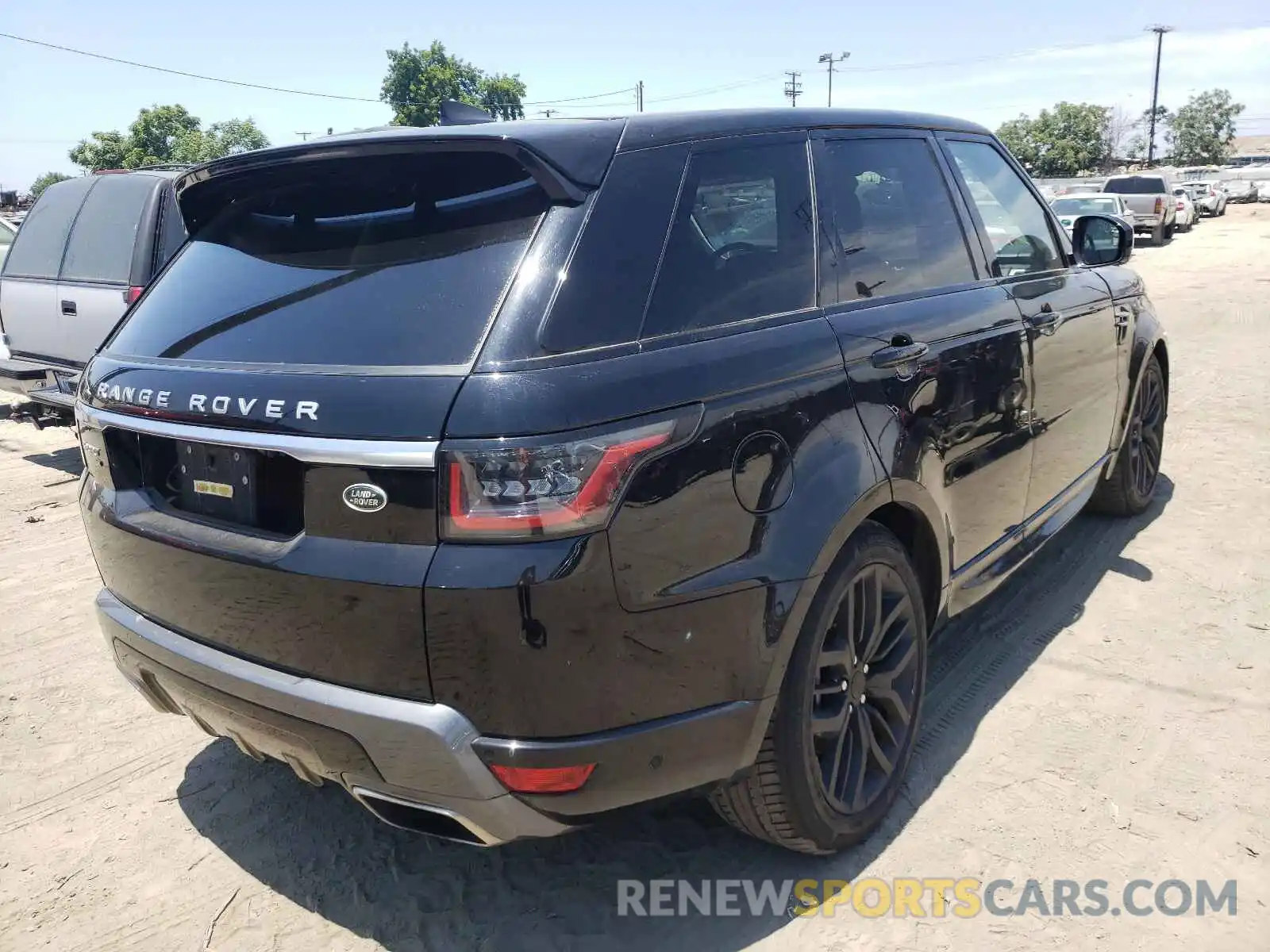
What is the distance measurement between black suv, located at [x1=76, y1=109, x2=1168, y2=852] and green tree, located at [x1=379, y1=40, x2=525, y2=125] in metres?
75.3

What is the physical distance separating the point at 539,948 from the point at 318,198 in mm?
1927

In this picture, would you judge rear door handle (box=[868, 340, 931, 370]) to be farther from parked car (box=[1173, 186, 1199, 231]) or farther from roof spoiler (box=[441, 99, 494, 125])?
parked car (box=[1173, 186, 1199, 231])

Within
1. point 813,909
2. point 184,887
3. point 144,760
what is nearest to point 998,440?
point 813,909

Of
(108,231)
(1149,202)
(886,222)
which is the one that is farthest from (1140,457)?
(1149,202)

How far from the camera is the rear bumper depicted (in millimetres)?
1911

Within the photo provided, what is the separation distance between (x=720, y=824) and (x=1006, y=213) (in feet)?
8.43

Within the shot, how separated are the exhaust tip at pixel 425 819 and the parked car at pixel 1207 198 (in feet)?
147

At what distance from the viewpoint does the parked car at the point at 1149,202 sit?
25672mm

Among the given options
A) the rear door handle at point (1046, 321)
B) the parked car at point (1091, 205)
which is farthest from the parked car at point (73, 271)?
the parked car at point (1091, 205)

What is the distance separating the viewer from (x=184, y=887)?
8.46ft

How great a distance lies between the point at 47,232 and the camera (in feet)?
22.9

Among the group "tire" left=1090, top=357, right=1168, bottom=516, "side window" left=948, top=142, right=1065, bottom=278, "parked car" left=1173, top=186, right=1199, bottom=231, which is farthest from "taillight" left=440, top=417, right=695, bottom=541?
"parked car" left=1173, top=186, right=1199, bottom=231

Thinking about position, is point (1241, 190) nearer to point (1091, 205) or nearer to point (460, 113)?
point (1091, 205)

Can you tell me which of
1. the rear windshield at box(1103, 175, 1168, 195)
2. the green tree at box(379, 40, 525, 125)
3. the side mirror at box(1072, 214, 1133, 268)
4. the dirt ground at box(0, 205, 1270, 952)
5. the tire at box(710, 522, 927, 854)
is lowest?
the dirt ground at box(0, 205, 1270, 952)
